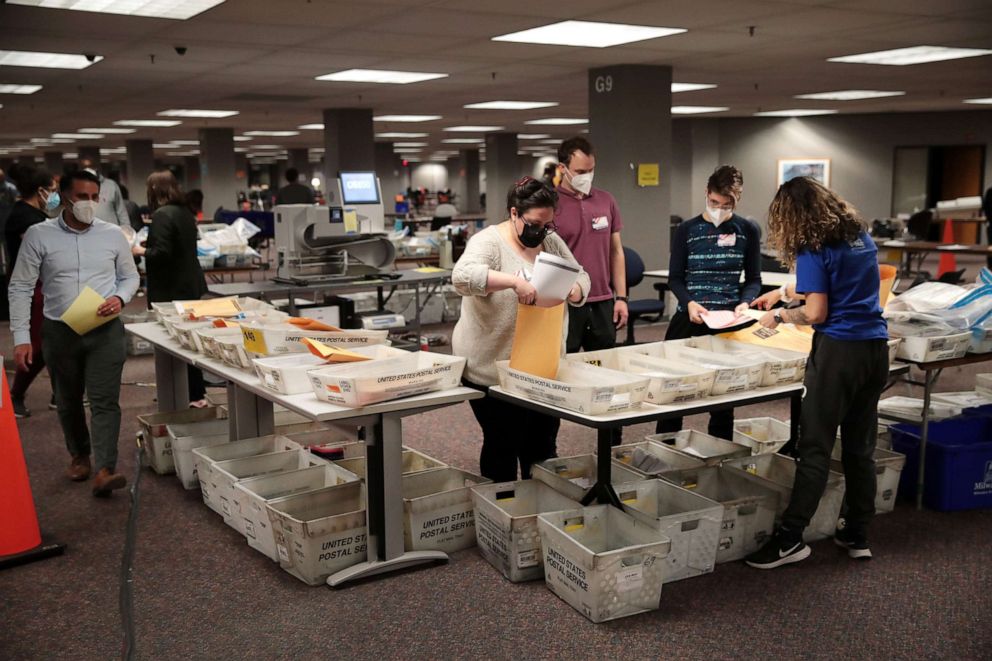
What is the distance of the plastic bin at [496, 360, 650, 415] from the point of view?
2980mm

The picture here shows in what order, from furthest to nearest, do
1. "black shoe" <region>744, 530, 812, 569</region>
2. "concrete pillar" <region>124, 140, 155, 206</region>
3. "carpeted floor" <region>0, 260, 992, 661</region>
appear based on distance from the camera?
"concrete pillar" <region>124, 140, 155, 206</region> → "black shoe" <region>744, 530, 812, 569</region> → "carpeted floor" <region>0, 260, 992, 661</region>

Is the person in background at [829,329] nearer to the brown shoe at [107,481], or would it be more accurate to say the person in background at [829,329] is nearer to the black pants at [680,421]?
the black pants at [680,421]

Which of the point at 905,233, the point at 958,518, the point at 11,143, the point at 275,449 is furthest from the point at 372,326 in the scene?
the point at 11,143

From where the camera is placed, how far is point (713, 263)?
4270 mm

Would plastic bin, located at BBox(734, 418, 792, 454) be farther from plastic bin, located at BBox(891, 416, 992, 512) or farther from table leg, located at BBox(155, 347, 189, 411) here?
table leg, located at BBox(155, 347, 189, 411)

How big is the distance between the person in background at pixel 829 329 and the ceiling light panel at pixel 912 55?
6.02m

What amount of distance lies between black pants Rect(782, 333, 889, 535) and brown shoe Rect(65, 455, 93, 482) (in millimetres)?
3405

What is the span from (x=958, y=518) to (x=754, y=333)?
123 centimetres

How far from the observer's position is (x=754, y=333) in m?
3.84

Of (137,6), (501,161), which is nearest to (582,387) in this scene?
(137,6)

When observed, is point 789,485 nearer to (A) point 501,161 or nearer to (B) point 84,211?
(B) point 84,211

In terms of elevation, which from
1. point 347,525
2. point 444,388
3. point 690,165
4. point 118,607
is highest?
point 690,165

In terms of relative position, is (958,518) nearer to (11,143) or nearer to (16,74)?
(16,74)

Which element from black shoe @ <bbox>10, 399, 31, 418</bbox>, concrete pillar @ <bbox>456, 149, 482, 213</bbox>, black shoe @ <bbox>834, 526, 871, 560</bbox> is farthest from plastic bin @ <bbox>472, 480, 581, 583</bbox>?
concrete pillar @ <bbox>456, 149, 482, 213</bbox>
